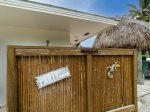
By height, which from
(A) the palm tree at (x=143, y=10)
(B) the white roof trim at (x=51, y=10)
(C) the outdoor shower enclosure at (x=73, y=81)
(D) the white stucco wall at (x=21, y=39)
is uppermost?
(A) the palm tree at (x=143, y=10)

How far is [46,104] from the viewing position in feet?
10.1

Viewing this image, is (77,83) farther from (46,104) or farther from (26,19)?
(26,19)

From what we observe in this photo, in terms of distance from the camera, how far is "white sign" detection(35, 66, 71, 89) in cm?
292

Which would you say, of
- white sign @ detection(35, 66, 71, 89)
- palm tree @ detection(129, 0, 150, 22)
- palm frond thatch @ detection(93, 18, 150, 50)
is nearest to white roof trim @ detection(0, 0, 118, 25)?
white sign @ detection(35, 66, 71, 89)

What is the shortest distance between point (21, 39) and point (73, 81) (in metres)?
3.65

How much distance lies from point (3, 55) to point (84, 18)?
2.88m

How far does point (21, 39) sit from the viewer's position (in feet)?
20.7

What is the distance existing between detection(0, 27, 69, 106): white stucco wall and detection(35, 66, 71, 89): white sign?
10.7 feet

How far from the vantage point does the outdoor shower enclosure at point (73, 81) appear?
280 centimetres

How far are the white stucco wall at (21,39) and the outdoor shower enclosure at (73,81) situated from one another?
10.2 ft

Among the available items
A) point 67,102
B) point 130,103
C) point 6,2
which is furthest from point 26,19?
point 130,103

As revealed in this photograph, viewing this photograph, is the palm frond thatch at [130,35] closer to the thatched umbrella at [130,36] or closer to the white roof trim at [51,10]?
the thatched umbrella at [130,36]

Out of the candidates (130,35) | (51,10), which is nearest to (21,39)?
(51,10)

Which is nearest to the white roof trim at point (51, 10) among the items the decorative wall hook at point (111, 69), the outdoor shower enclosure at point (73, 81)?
the outdoor shower enclosure at point (73, 81)
